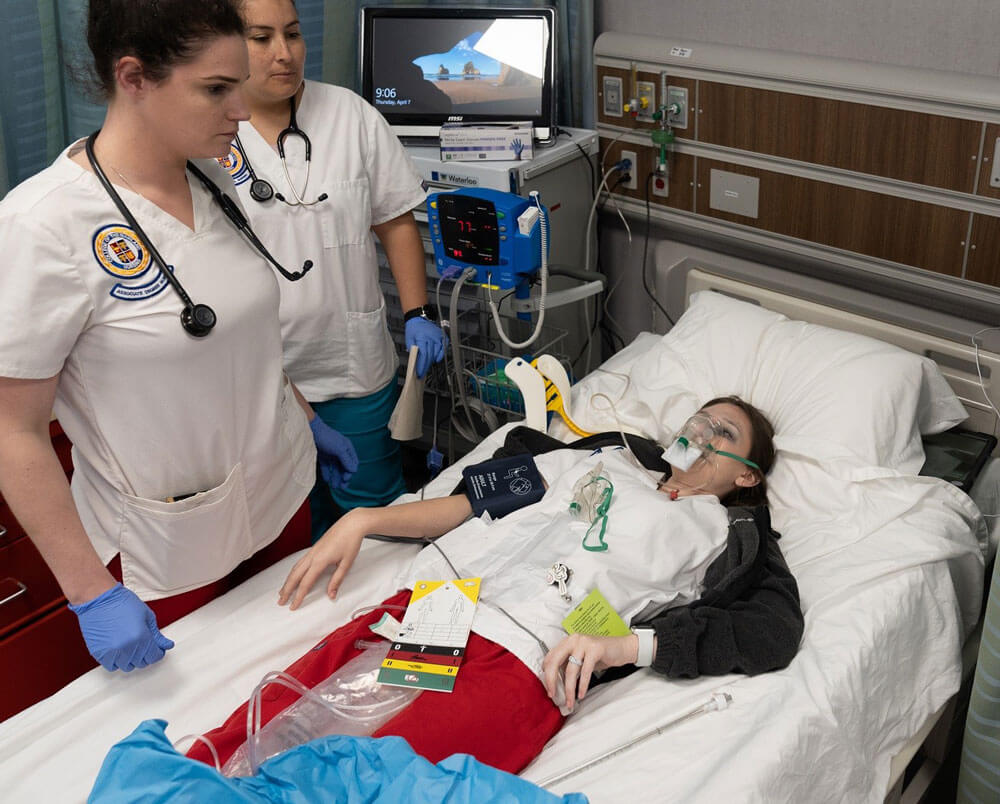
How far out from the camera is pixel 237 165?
200 centimetres

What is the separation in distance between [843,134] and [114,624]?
188 cm

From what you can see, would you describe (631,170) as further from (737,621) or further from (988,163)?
(737,621)

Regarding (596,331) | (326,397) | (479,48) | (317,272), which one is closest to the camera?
(317,272)

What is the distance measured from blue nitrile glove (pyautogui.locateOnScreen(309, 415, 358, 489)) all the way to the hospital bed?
0.19 meters

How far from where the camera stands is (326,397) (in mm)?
2248

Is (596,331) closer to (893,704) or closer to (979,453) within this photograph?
(979,453)

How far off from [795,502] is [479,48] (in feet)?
5.39

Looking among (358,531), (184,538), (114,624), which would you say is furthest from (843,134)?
(114,624)

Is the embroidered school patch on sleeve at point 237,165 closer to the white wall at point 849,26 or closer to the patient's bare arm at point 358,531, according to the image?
the patient's bare arm at point 358,531

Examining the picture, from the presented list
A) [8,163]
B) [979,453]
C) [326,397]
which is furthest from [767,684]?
[8,163]

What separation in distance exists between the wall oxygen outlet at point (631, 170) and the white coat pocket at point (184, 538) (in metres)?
1.62

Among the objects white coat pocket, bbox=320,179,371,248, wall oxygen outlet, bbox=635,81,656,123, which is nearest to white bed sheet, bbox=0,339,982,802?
white coat pocket, bbox=320,179,371,248

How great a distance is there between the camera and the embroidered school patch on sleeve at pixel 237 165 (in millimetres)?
1983

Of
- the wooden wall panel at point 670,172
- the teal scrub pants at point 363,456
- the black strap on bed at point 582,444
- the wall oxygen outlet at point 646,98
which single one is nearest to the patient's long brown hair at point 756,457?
the black strap on bed at point 582,444
